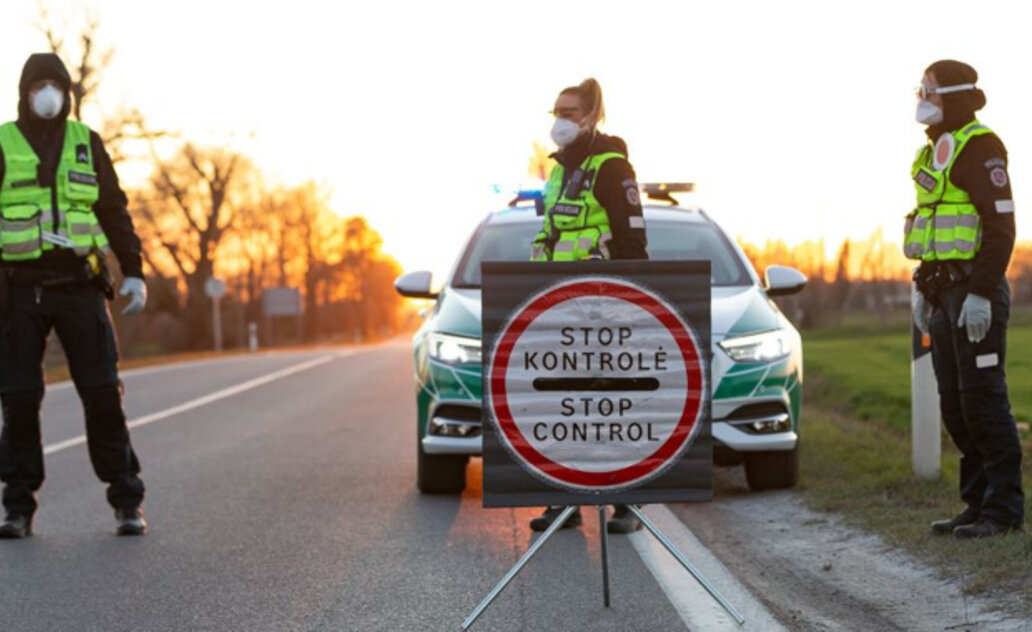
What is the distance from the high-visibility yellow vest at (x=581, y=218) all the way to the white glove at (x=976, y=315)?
1.49 m

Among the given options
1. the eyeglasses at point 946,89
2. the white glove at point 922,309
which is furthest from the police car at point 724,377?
the eyeglasses at point 946,89

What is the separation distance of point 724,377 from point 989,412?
1693 mm

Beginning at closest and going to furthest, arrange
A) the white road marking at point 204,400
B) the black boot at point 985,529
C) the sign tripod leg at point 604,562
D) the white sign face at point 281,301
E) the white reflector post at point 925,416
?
the sign tripod leg at point 604,562 < the black boot at point 985,529 < the white reflector post at point 925,416 < the white road marking at point 204,400 < the white sign face at point 281,301

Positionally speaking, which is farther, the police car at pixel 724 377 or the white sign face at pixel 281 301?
the white sign face at pixel 281 301

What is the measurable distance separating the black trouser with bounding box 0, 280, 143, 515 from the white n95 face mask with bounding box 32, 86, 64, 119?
0.78 meters

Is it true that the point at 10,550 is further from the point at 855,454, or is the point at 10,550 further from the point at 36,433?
the point at 855,454

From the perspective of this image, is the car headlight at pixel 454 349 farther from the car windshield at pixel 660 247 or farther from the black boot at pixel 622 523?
the black boot at pixel 622 523

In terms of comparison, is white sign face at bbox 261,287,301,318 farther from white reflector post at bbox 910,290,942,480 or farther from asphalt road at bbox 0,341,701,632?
white reflector post at bbox 910,290,942,480

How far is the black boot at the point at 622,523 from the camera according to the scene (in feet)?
21.0

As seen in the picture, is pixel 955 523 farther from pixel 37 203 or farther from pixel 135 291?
pixel 37 203

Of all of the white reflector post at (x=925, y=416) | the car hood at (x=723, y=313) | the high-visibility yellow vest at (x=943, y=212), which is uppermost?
the high-visibility yellow vest at (x=943, y=212)

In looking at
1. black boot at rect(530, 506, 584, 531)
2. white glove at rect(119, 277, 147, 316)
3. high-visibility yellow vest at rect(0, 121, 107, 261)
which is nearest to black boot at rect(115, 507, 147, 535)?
white glove at rect(119, 277, 147, 316)

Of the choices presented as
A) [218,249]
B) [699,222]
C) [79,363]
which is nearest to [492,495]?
[79,363]

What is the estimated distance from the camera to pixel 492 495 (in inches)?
180
